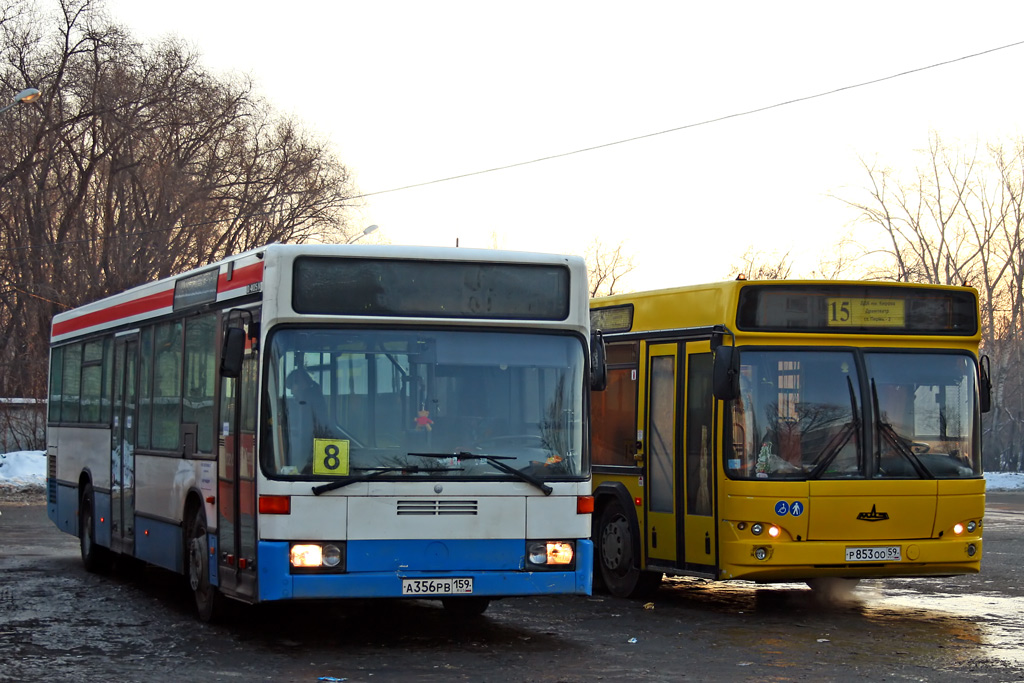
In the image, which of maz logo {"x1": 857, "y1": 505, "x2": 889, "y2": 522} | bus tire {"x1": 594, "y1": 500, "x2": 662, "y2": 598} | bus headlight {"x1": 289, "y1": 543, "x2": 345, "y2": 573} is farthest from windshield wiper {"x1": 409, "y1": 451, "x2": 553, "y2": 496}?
bus tire {"x1": 594, "y1": 500, "x2": 662, "y2": 598}

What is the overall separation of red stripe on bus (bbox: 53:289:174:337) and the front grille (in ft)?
13.3

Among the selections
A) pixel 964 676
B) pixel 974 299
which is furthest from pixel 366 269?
pixel 974 299

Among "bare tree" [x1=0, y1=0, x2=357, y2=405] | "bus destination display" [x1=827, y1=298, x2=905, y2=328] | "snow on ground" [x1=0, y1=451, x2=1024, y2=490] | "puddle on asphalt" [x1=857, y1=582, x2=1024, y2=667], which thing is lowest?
"puddle on asphalt" [x1=857, y1=582, x2=1024, y2=667]

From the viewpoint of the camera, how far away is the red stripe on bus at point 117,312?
13078 mm

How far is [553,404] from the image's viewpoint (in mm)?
10016

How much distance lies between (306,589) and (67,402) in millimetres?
8548

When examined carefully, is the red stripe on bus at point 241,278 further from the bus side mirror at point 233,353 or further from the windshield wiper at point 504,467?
the windshield wiper at point 504,467

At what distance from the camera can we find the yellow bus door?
12.9m

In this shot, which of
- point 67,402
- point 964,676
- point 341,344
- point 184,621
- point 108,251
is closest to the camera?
point 964,676

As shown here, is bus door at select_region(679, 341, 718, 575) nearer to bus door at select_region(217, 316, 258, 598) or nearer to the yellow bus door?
the yellow bus door

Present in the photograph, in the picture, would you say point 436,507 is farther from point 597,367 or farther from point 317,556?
point 597,367

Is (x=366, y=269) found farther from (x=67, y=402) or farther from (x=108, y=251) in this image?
(x=108, y=251)

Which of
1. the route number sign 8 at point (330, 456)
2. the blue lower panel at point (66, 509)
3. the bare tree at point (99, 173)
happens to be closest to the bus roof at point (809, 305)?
the route number sign 8 at point (330, 456)

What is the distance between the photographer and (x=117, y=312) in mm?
14688
